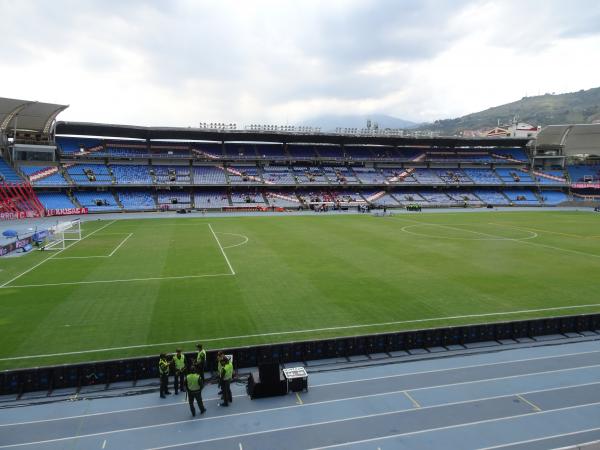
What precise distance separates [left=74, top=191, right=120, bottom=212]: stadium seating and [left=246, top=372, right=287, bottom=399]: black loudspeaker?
2267 inches

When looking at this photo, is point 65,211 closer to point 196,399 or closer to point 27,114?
point 27,114

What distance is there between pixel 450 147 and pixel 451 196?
16.7m

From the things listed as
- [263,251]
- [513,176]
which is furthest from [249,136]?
[513,176]

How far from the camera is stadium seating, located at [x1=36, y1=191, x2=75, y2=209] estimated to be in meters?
57.9

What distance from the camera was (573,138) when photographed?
278ft

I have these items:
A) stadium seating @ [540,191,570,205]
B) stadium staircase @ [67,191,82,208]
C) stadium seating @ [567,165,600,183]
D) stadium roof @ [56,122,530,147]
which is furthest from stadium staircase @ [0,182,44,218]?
stadium seating @ [567,165,600,183]

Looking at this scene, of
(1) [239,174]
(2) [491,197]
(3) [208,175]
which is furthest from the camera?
(2) [491,197]

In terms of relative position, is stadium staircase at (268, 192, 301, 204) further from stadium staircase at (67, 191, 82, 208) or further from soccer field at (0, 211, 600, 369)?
soccer field at (0, 211, 600, 369)

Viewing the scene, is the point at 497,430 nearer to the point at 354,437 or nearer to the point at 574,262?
the point at 354,437

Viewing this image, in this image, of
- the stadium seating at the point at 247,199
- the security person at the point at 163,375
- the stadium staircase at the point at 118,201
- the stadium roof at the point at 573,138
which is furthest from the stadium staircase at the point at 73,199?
the stadium roof at the point at 573,138

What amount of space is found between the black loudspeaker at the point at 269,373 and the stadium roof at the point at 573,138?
93082 mm

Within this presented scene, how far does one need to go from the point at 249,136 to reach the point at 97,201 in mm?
29360

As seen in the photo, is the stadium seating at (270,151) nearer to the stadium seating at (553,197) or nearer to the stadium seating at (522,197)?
the stadium seating at (522,197)

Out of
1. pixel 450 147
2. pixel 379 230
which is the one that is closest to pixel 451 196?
pixel 450 147
